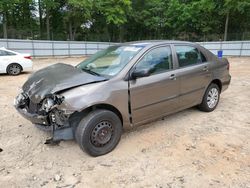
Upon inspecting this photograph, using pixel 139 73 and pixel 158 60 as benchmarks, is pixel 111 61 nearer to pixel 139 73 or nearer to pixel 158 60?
pixel 139 73

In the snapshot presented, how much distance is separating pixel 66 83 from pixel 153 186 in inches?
67.7

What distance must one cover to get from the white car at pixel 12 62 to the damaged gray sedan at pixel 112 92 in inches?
264

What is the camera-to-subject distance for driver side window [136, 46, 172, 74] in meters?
3.62

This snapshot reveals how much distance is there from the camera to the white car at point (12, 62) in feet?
31.1

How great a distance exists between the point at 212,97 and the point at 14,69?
27.5ft

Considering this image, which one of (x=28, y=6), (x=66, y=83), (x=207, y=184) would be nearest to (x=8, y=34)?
(x=28, y=6)

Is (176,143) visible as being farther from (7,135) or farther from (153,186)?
(7,135)

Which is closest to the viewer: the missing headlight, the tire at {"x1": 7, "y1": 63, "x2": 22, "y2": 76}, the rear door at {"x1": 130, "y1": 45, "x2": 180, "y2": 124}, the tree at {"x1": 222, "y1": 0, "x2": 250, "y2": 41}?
the missing headlight

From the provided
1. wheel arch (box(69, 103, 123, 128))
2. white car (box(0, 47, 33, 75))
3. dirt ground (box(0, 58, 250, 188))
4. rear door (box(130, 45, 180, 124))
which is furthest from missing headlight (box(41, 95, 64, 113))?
white car (box(0, 47, 33, 75))

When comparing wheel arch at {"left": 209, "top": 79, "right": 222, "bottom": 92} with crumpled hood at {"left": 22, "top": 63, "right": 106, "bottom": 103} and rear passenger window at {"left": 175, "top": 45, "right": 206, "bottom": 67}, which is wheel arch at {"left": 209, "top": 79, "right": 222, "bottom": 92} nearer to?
rear passenger window at {"left": 175, "top": 45, "right": 206, "bottom": 67}

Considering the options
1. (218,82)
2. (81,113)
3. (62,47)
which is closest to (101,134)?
(81,113)

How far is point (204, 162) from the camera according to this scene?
3.05 metres

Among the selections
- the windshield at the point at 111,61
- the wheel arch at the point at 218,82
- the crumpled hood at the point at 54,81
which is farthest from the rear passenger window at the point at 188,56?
the crumpled hood at the point at 54,81

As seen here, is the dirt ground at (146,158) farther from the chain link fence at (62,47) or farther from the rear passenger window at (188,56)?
the chain link fence at (62,47)
